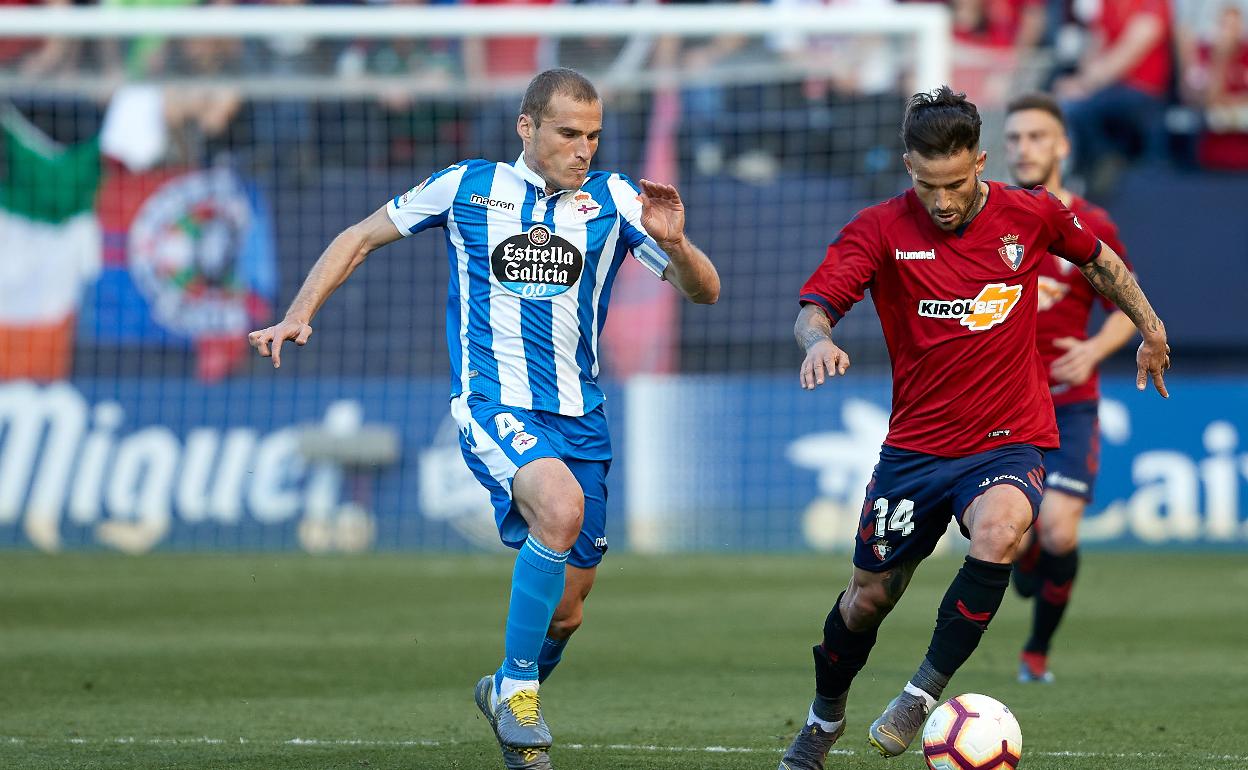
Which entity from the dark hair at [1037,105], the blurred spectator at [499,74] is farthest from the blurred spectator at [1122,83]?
the dark hair at [1037,105]

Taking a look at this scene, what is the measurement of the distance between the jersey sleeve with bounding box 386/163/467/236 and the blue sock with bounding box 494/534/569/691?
116cm

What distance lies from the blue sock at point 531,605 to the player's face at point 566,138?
47.3 inches

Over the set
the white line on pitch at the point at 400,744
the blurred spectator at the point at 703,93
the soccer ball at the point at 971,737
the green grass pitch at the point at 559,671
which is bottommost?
the green grass pitch at the point at 559,671

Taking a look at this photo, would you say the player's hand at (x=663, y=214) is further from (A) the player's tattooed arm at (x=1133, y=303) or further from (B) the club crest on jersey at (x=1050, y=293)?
(B) the club crest on jersey at (x=1050, y=293)

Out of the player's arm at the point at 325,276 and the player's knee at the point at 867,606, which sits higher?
the player's arm at the point at 325,276

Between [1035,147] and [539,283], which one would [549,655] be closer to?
[539,283]

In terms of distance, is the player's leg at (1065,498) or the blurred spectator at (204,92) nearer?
the player's leg at (1065,498)

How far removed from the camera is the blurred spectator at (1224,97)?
660 inches

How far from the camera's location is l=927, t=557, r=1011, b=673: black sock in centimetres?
574

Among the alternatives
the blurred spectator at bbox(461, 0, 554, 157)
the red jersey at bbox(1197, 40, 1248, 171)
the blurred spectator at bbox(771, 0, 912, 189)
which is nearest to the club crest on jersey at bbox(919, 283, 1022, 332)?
the blurred spectator at bbox(771, 0, 912, 189)

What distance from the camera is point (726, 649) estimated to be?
9789mm

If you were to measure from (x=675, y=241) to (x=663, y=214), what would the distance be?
0.10m

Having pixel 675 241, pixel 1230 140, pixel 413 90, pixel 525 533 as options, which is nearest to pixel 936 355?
pixel 675 241

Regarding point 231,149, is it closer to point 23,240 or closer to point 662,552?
point 23,240
